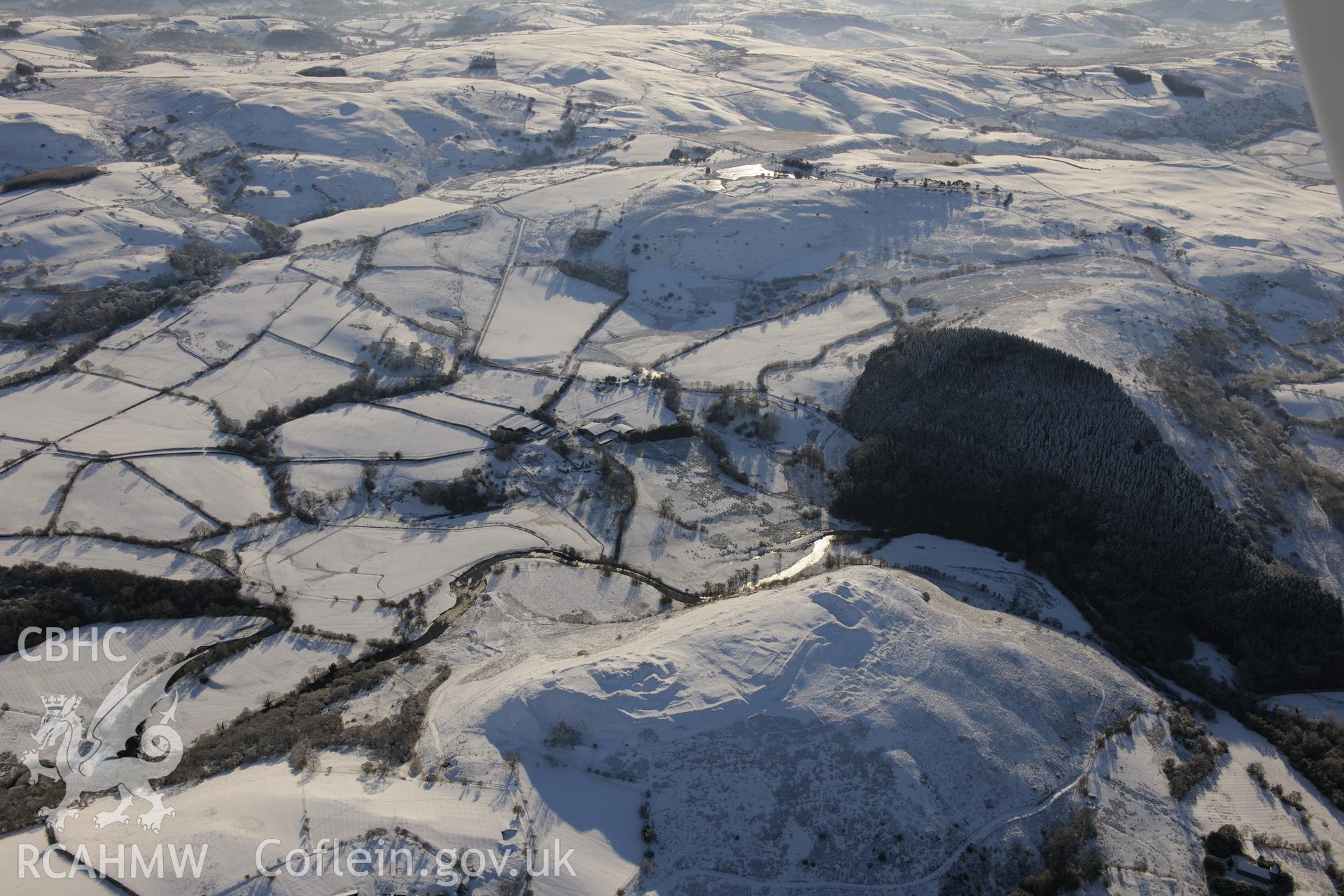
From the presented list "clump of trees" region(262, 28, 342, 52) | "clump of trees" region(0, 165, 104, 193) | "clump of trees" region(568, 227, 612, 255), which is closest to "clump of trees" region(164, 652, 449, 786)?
"clump of trees" region(568, 227, 612, 255)

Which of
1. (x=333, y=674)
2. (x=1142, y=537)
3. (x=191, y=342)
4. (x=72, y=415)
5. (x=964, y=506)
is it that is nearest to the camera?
(x=333, y=674)

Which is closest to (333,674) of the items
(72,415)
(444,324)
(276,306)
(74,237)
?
(72,415)

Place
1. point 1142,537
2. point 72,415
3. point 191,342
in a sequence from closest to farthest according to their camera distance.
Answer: point 1142,537 → point 72,415 → point 191,342

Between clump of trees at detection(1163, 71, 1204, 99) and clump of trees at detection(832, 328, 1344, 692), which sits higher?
clump of trees at detection(1163, 71, 1204, 99)

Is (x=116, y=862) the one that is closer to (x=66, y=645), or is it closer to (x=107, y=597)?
(x=66, y=645)

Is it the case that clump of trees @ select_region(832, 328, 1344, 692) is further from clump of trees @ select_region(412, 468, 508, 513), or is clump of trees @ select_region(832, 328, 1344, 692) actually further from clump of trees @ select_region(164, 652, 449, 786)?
clump of trees @ select_region(164, 652, 449, 786)

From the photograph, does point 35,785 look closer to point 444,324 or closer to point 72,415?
point 72,415

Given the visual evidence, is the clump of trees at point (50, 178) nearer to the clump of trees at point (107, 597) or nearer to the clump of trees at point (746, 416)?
the clump of trees at point (107, 597)
